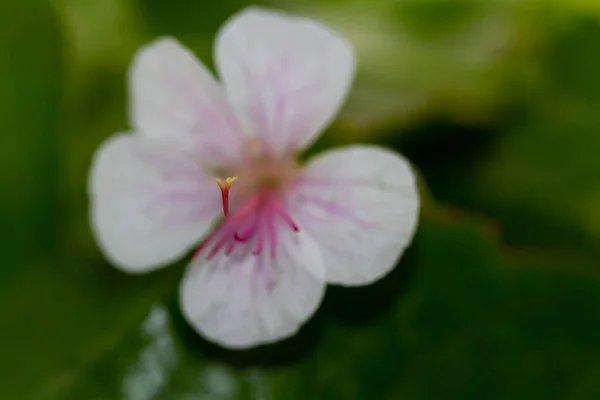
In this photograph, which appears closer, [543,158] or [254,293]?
[254,293]

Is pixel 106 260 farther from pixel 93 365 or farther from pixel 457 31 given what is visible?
pixel 457 31

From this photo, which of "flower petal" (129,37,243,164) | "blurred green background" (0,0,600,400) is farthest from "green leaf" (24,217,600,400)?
"flower petal" (129,37,243,164)

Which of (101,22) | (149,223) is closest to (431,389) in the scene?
(149,223)

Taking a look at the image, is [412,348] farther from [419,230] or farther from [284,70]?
[284,70]

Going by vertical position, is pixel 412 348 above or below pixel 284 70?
below

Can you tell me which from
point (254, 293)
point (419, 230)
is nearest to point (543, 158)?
point (419, 230)

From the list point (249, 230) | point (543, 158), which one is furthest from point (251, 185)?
point (543, 158)

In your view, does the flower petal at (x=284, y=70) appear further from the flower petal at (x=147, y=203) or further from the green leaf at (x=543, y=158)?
the green leaf at (x=543, y=158)

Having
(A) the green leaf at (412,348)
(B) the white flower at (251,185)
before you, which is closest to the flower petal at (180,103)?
(B) the white flower at (251,185)
